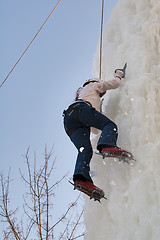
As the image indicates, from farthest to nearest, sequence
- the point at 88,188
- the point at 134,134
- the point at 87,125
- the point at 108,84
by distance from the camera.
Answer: the point at 108,84
the point at 87,125
the point at 134,134
the point at 88,188

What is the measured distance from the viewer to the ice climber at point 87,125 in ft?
7.75

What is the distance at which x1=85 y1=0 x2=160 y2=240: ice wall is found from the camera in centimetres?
225

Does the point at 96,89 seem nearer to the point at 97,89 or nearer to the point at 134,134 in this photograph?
the point at 97,89

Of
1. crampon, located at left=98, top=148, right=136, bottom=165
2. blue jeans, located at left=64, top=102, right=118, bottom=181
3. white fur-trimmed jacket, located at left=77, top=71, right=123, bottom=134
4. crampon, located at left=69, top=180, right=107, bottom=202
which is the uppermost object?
white fur-trimmed jacket, located at left=77, top=71, right=123, bottom=134

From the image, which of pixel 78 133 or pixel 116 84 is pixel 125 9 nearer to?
pixel 116 84

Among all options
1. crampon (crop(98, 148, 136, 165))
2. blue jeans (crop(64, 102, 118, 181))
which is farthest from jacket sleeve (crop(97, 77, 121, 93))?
crampon (crop(98, 148, 136, 165))

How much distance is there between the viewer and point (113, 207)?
244 centimetres

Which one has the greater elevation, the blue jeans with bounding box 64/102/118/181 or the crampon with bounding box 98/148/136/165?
the blue jeans with bounding box 64/102/118/181

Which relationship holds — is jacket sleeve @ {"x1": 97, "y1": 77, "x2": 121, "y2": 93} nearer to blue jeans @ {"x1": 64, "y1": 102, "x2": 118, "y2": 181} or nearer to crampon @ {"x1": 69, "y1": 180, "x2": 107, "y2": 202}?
blue jeans @ {"x1": 64, "y1": 102, "x2": 118, "y2": 181}

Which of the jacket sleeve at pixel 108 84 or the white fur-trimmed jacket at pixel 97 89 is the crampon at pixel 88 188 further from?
the jacket sleeve at pixel 108 84

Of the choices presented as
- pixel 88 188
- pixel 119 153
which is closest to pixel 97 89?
pixel 119 153

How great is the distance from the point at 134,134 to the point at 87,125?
0.38 meters

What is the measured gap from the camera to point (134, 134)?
2559mm

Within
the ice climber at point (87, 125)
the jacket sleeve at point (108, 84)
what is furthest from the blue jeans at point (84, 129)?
the jacket sleeve at point (108, 84)
